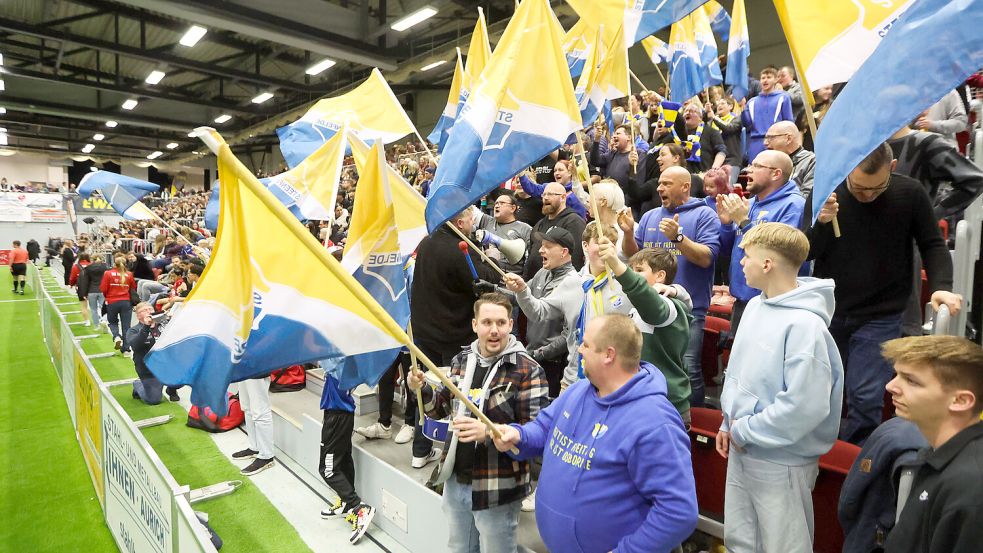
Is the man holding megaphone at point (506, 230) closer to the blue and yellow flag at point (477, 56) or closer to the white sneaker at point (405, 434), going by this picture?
the blue and yellow flag at point (477, 56)

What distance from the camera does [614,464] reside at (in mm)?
2156

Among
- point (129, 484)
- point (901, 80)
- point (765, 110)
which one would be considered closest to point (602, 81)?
point (901, 80)

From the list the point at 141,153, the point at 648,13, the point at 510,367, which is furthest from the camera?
the point at 141,153

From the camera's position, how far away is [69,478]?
570cm

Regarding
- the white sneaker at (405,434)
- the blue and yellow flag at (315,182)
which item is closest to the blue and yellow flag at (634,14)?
the blue and yellow flag at (315,182)

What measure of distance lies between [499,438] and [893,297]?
6.97 ft

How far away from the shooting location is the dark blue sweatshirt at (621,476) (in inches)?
79.4

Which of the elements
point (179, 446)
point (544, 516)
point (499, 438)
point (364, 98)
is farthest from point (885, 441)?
point (179, 446)

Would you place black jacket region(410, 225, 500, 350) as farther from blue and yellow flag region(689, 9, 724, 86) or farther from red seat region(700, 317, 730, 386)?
blue and yellow flag region(689, 9, 724, 86)

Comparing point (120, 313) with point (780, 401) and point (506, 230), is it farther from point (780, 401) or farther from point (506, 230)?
point (780, 401)

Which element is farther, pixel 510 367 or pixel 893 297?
pixel 510 367

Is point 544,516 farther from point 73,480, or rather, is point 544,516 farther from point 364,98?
point 73,480

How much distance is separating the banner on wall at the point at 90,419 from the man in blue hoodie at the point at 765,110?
24.3 ft

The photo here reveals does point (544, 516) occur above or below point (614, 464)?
below
